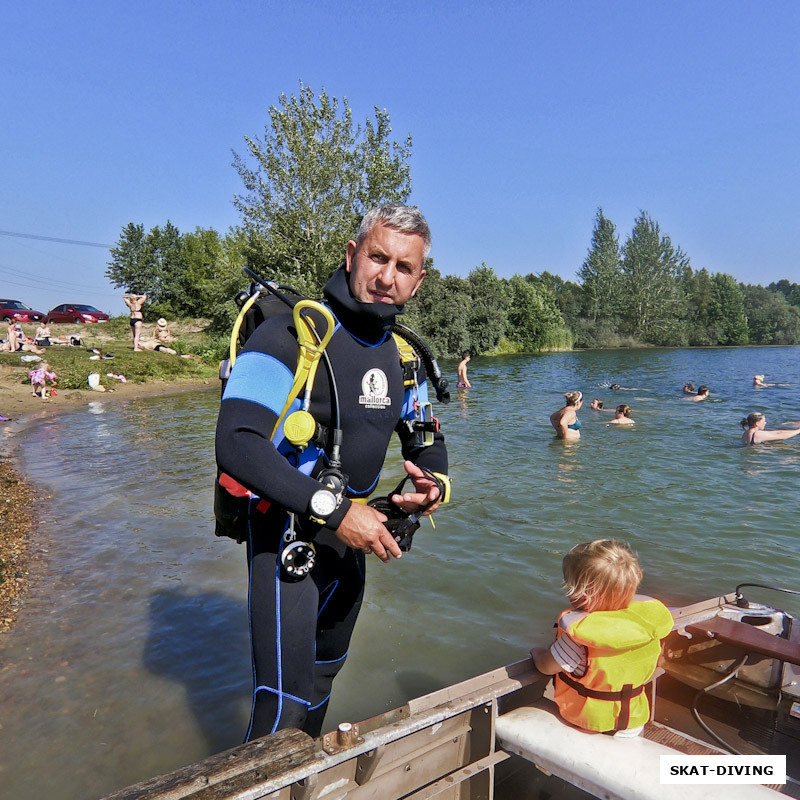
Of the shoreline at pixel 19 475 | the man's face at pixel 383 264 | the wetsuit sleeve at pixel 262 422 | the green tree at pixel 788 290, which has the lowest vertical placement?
the shoreline at pixel 19 475

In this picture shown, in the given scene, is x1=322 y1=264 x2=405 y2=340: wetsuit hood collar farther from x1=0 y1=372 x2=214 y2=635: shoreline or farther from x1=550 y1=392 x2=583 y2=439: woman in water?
x1=550 y1=392 x2=583 y2=439: woman in water

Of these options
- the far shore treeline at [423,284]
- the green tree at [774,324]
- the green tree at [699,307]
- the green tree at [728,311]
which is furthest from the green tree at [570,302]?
the green tree at [774,324]

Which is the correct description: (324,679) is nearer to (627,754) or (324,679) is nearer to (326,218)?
(627,754)

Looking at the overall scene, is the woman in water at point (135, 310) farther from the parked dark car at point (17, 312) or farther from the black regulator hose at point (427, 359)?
the black regulator hose at point (427, 359)

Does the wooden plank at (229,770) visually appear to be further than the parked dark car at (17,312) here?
No

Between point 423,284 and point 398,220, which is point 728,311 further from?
point 398,220

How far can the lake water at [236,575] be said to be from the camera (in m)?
4.06

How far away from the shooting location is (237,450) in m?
2.12

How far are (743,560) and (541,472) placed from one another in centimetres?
471

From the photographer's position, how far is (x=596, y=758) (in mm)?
Answer: 2439

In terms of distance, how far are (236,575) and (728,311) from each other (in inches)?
3618

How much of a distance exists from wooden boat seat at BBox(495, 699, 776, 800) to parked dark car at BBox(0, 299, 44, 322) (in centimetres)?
3548

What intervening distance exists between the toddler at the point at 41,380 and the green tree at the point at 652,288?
69.3m

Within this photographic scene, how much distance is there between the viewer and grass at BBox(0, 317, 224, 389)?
2227cm
